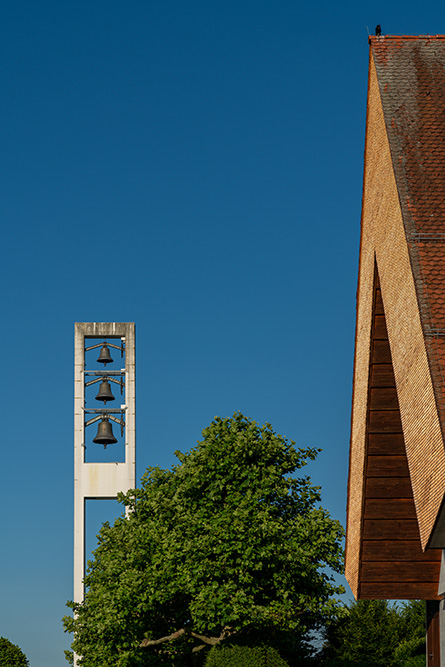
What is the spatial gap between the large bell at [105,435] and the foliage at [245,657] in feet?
27.6

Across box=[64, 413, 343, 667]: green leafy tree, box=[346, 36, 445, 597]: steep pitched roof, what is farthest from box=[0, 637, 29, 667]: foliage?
box=[346, 36, 445, 597]: steep pitched roof

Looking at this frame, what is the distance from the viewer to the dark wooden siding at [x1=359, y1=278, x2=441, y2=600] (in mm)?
21906

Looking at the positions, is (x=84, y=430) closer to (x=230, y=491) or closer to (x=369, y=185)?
(x=230, y=491)

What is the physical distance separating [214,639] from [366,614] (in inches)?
798

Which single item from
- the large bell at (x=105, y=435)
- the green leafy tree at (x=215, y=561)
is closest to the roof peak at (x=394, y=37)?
the green leafy tree at (x=215, y=561)

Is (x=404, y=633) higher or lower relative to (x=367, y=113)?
lower

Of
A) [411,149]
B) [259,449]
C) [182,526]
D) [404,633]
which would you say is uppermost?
[411,149]

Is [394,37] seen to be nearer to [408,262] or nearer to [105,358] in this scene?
[408,262]

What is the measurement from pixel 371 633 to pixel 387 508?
25.8 m

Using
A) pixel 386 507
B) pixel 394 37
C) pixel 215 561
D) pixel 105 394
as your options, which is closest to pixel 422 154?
pixel 394 37

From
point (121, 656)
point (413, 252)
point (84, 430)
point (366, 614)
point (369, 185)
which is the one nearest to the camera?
point (413, 252)

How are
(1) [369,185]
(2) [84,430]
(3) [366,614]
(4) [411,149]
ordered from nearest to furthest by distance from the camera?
(4) [411,149], (1) [369,185], (2) [84,430], (3) [366,614]

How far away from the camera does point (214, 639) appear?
28906mm

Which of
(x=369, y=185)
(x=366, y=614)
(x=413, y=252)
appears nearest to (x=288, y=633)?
(x=369, y=185)
